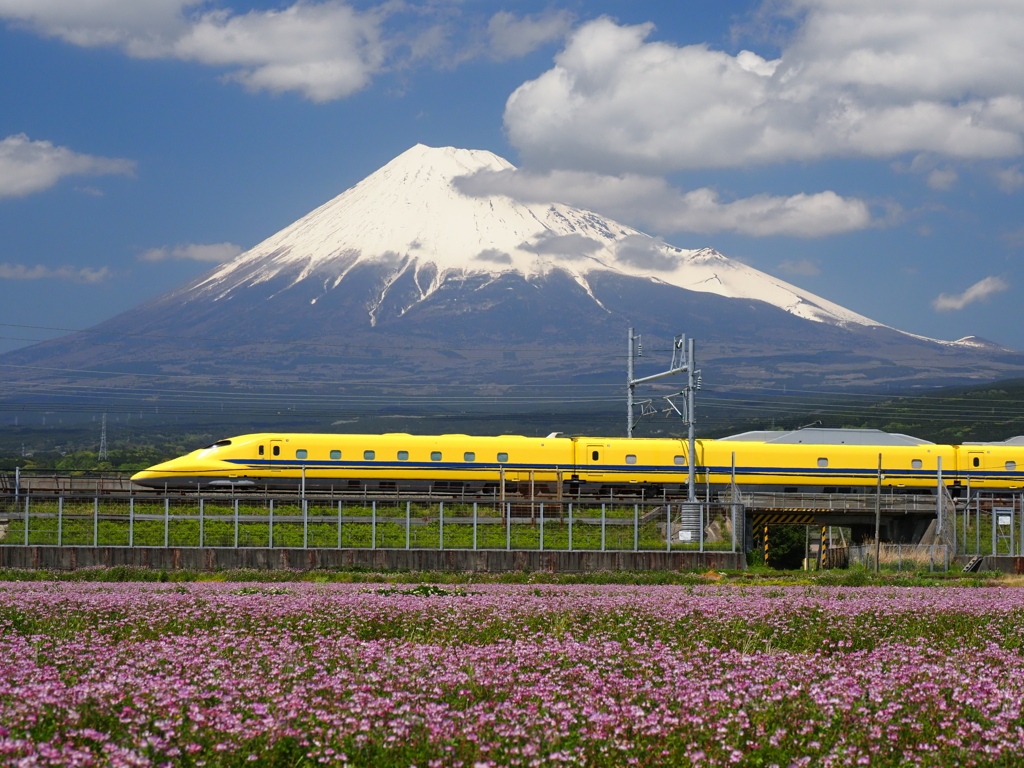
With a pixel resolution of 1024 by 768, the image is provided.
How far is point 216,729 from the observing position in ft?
25.9

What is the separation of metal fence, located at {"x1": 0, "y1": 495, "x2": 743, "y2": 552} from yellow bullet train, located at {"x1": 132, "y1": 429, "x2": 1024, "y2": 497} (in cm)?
962

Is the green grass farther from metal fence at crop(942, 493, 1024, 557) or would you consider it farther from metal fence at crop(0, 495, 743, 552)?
metal fence at crop(942, 493, 1024, 557)

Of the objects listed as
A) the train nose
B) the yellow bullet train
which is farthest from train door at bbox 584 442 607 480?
the train nose

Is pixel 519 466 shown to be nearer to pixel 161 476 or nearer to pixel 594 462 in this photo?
pixel 594 462

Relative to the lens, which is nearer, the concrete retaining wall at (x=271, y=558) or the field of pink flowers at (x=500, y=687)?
the field of pink flowers at (x=500, y=687)

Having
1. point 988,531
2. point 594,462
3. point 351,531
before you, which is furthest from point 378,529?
point 988,531

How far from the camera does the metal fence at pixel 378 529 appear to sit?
1287 inches

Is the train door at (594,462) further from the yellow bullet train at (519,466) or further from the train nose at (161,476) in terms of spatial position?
the train nose at (161,476)

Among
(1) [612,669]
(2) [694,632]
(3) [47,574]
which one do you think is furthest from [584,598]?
(3) [47,574]

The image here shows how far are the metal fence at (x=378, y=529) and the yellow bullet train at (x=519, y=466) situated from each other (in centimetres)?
962

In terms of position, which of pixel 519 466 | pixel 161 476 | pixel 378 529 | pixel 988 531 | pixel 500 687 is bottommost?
pixel 988 531

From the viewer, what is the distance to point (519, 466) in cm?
5184

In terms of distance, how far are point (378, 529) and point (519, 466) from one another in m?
16.3

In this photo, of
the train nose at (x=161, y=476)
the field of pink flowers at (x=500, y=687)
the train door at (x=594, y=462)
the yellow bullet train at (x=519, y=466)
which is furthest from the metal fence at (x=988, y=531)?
the train nose at (x=161, y=476)
